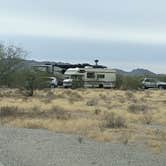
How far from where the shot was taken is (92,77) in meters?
94.8

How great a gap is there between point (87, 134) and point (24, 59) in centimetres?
3919

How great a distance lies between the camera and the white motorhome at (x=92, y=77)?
92.7 metres

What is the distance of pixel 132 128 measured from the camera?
77.6ft

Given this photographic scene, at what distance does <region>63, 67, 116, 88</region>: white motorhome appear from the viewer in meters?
92.7

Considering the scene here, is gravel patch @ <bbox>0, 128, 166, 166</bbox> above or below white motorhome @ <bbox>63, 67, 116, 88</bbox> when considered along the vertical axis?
below

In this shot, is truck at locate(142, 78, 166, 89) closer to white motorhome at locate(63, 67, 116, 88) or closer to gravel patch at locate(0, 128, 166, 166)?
white motorhome at locate(63, 67, 116, 88)

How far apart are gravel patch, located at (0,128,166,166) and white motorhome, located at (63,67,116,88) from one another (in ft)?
238

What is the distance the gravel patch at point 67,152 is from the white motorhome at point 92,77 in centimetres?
7245

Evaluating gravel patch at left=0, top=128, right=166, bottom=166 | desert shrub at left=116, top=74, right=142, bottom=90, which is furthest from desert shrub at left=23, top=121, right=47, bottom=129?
desert shrub at left=116, top=74, right=142, bottom=90

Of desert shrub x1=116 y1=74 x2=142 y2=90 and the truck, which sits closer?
desert shrub x1=116 y1=74 x2=142 y2=90

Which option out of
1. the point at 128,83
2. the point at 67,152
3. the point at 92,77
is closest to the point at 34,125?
the point at 67,152

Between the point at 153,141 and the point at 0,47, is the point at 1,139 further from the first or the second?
the point at 0,47

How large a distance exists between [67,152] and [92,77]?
79287mm

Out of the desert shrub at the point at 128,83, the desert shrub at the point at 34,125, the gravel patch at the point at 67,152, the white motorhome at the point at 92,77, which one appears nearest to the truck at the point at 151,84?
the desert shrub at the point at 128,83
